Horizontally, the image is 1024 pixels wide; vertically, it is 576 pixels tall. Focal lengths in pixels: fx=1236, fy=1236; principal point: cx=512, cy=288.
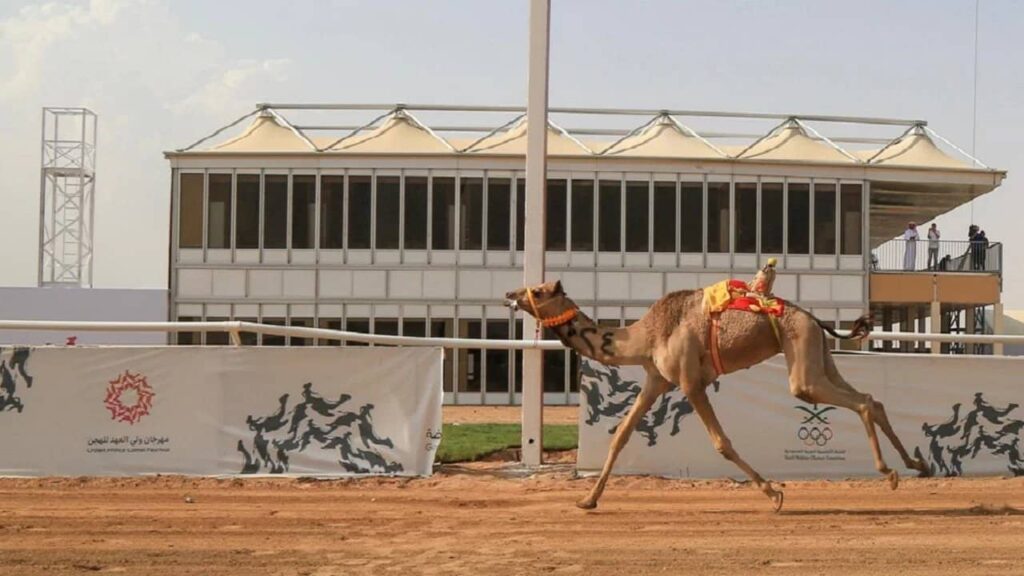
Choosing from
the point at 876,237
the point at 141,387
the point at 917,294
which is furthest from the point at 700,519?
the point at 876,237

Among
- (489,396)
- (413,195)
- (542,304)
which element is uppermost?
(413,195)

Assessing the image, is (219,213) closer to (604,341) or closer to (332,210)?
(332,210)

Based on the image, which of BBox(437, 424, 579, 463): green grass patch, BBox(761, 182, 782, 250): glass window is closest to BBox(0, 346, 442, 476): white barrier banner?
BBox(437, 424, 579, 463): green grass patch

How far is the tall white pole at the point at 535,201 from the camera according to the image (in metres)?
15.5

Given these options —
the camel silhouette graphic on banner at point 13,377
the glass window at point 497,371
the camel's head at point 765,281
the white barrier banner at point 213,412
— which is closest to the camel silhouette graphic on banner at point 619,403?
the white barrier banner at point 213,412

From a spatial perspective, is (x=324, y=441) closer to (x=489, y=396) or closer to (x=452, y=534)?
(x=452, y=534)

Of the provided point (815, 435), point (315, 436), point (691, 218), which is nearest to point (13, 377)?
point (315, 436)

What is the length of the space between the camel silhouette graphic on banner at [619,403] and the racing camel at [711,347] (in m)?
2.39

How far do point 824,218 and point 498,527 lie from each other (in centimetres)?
3060

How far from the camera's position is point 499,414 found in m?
32.1

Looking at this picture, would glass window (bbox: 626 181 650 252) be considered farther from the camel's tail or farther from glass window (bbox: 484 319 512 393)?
the camel's tail

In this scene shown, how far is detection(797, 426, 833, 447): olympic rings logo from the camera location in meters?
14.8

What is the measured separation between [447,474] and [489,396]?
76.7 ft

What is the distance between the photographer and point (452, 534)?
10.6m
